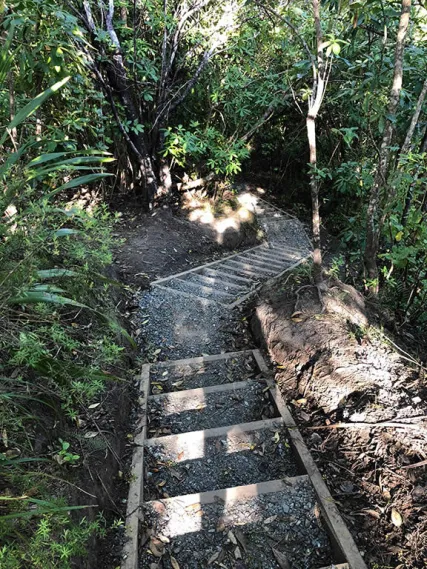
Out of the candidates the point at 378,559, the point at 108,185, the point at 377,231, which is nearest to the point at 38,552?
the point at 378,559

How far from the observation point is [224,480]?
6.90 feet

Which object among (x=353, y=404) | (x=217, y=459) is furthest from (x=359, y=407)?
(x=217, y=459)

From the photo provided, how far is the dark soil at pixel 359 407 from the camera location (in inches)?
69.4

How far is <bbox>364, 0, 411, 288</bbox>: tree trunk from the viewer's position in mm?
2463

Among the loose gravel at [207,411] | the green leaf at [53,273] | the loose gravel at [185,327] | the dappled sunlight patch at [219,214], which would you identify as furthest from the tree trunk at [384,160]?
the dappled sunlight patch at [219,214]

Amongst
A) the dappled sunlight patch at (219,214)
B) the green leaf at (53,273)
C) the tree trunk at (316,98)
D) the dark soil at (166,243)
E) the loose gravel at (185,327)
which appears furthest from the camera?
the dappled sunlight patch at (219,214)

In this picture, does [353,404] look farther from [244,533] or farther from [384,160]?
[384,160]

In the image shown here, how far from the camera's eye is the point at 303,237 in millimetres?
7742

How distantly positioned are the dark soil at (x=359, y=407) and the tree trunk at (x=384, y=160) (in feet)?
1.15

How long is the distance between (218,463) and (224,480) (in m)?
0.10

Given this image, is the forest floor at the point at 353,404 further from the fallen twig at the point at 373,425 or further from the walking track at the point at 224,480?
the walking track at the point at 224,480

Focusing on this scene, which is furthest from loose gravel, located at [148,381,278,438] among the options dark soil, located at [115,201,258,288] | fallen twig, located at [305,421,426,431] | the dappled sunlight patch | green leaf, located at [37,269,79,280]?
the dappled sunlight patch

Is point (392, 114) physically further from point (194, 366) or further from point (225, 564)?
point (225, 564)

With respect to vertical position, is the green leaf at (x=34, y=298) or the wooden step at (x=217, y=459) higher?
the green leaf at (x=34, y=298)
